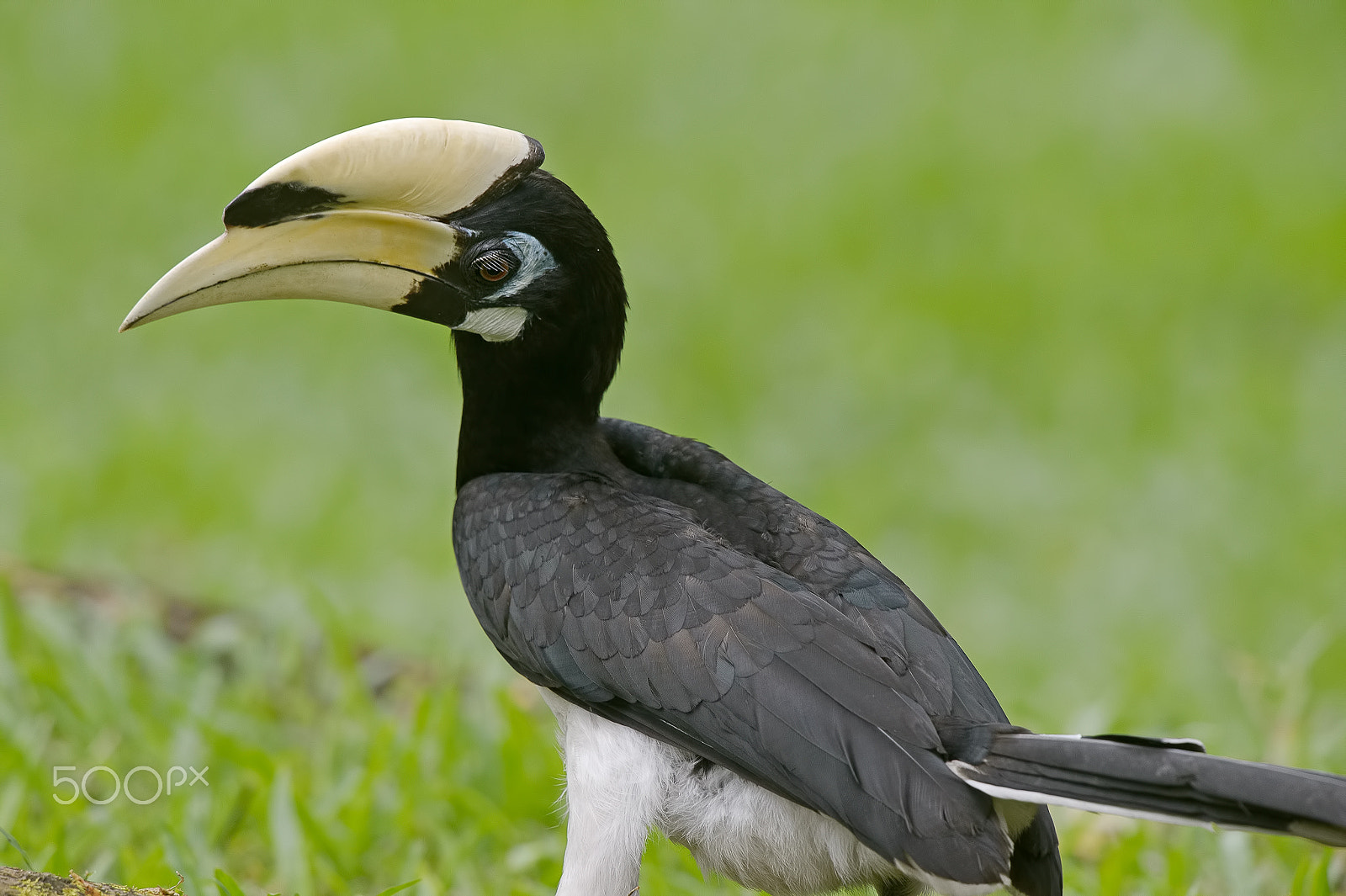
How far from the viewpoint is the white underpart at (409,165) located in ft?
11.3

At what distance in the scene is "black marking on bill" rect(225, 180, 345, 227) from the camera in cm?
344

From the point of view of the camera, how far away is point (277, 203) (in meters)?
3.46

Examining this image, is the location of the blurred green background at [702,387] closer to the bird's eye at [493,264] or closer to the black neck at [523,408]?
the black neck at [523,408]

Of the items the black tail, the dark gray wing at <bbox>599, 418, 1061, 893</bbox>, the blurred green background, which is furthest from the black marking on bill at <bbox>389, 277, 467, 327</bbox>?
the black tail

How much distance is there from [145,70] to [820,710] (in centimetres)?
909

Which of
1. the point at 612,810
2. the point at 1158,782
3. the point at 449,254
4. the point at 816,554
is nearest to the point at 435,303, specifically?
the point at 449,254

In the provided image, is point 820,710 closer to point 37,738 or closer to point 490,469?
point 490,469

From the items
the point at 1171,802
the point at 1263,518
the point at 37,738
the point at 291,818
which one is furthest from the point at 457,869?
the point at 1263,518

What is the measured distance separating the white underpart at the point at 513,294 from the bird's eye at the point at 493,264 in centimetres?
2

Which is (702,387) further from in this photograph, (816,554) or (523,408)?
(816,554)

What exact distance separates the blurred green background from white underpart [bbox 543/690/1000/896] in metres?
0.67

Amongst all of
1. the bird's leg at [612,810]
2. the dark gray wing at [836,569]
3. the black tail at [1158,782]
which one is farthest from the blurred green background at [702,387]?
the black tail at [1158,782]

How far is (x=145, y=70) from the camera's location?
1042 cm

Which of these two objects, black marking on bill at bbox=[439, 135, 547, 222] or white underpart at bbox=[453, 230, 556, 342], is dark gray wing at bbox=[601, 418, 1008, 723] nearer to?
white underpart at bbox=[453, 230, 556, 342]
